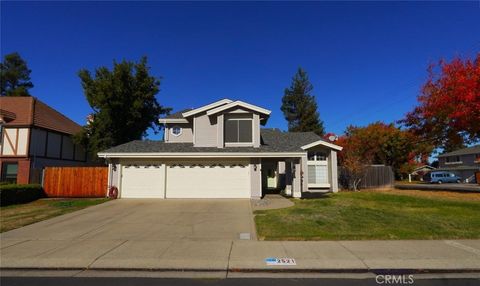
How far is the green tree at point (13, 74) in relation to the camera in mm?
45188

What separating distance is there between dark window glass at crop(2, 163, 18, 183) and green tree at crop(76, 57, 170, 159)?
17.9ft

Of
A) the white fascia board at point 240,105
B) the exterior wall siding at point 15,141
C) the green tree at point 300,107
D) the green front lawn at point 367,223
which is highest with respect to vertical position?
the green tree at point 300,107

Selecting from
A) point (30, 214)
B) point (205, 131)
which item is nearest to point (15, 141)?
point (30, 214)

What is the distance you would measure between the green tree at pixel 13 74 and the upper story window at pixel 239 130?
130ft

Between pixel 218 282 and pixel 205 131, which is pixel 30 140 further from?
pixel 218 282

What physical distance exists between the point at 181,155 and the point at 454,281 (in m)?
13.9

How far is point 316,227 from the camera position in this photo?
31.4ft

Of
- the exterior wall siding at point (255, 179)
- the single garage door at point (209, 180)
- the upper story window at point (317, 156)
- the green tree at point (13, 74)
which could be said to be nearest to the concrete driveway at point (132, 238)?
the exterior wall siding at point (255, 179)

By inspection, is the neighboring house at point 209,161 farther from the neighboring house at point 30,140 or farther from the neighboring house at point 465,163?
the neighboring house at point 465,163

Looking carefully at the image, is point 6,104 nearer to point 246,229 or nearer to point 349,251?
point 246,229

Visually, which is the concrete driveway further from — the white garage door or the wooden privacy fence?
the wooden privacy fence

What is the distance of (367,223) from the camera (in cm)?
1005

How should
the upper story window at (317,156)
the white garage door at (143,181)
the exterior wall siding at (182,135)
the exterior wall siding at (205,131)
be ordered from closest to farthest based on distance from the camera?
the white garage door at (143,181), the exterior wall siding at (205,131), the exterior wall siding at (182,135), the upper story window at (317,156)

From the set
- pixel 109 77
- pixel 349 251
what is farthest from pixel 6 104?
pixel 349 251
